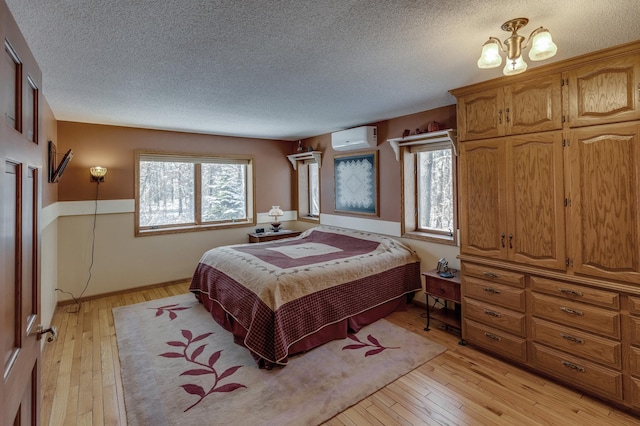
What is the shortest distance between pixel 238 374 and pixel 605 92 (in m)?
3.28

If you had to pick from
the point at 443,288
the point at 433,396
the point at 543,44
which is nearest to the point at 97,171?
the point at 443,288

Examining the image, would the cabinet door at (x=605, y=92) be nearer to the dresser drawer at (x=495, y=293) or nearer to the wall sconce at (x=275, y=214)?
the dresser drawer at (x=495, y=293)

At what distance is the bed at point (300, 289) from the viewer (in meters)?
2.62

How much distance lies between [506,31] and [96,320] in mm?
4555

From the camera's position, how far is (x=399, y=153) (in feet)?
13.2

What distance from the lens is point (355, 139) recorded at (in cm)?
443

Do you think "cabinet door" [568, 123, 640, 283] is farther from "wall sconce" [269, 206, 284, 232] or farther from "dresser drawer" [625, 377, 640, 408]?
"wall sconce" [269, 206, 284, 232]

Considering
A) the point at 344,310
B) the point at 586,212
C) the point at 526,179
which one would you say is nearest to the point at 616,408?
the point at 586,212

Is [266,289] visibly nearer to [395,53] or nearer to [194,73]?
[194,73]

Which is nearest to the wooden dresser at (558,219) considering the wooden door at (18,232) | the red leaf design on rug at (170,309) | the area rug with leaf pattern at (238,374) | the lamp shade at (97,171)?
the area rug with leaf pattern at (238,374)

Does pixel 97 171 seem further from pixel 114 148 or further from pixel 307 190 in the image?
pixel 307 190

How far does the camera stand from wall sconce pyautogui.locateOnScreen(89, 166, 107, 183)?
13.3ft

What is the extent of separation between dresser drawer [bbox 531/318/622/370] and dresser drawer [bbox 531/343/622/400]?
5cm

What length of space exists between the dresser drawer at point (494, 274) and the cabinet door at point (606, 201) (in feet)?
1.27
